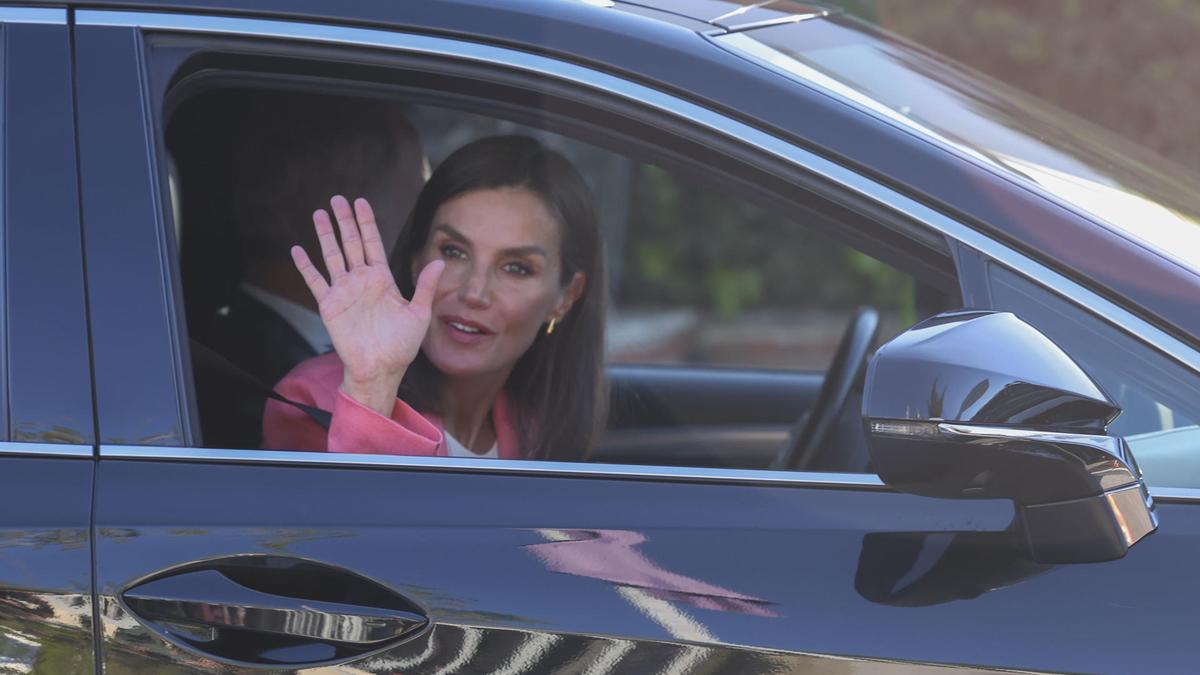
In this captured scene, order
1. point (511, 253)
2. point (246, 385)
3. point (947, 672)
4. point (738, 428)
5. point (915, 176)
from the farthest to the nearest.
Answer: point (738, 428) → point (511, 253) → point (246, 385) → point (915, 176) → point (947, 672)

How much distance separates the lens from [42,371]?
1548 mm

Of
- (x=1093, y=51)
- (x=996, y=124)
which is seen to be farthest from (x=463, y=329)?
(x=1093, y=51)

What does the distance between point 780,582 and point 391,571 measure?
401 mm

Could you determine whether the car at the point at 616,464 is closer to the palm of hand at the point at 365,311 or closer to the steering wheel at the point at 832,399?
the palm of hand at the point at 365,311

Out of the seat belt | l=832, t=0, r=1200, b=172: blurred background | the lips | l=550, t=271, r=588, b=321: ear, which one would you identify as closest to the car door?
the seat belt

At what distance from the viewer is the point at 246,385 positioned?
196 centimetres

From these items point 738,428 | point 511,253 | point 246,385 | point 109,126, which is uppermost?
point 109,126

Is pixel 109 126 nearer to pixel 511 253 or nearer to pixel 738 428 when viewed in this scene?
pixel 511 253

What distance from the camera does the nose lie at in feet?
7.23

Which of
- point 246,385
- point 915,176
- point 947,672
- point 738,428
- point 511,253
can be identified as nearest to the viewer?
point 947,672

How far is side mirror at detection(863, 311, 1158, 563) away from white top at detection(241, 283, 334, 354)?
134 centimetres

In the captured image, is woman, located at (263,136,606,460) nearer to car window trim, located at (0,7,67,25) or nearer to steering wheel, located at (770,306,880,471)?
car window trim, located at (0,7,67,25)

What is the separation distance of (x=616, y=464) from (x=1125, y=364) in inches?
21.9

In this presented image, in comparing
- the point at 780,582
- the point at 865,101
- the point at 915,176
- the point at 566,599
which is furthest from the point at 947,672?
the point at 865,101
